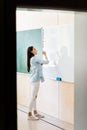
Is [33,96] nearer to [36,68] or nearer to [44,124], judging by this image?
[36,68]

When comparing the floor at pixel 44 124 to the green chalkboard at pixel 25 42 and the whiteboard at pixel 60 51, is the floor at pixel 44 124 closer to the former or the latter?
the whiteboard at pixel 60 51

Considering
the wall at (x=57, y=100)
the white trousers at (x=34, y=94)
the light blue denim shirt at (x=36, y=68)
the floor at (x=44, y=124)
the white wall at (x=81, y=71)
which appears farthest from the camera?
the white trousers at (x=34, y=94)

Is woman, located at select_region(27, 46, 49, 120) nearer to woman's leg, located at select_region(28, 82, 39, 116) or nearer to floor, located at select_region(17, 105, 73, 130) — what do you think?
woman's leg, located at select_region(28, 82, 39, 116)

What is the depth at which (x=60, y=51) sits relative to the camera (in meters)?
4.99

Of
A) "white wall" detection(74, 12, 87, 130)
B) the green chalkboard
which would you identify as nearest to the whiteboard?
the green chalkboard

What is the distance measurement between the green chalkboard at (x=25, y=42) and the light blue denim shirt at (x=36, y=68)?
15.2 inches

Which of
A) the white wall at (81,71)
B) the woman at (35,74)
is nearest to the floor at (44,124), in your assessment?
the woman at (35,74)

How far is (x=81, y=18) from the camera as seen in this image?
2.83 meters

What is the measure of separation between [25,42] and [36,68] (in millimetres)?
1281

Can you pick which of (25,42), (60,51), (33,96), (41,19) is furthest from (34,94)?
(41,19)

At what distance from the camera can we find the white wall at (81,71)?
2816 mm

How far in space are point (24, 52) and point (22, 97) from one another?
1.15m
